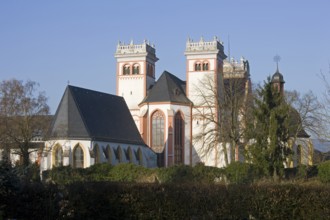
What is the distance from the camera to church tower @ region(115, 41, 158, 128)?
7500 cm

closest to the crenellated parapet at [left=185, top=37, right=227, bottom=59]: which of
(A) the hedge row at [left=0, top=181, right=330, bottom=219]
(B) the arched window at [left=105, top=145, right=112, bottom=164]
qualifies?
(B) the arched window at [left=105, top=145, right=112, bottom=164]

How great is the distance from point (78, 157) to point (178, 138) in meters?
16.4

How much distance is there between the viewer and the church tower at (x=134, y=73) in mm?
75000

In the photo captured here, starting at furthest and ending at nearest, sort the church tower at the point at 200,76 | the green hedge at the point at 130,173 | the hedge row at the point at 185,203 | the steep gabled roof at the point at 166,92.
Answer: the steep gabled roof at the point at 166,92
the church tower at the point at 200,76
the green hedge at the point at 130,173
the hedge row at the point at 185,203

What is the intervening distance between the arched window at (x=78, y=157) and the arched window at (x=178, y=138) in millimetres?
15622

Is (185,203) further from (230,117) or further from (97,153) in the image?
(97,153)

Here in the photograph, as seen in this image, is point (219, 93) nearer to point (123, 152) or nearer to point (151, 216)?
point (123, 152)

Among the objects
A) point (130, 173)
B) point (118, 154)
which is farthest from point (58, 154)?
point (130, 173)

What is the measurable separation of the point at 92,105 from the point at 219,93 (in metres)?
13.1

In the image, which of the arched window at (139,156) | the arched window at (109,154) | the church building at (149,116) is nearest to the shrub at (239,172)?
the church building at (149,116)

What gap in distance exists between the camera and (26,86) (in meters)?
55.7

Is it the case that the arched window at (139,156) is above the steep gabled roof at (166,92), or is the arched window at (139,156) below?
below

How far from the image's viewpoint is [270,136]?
36.1 metres

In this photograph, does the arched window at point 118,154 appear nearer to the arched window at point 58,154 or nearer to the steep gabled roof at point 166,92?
the arched window at point 58,154
